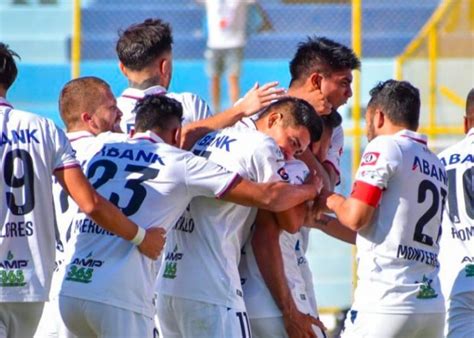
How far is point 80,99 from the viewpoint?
7297 millimetres

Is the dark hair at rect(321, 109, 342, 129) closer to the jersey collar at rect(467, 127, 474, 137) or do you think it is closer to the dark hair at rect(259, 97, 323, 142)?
the dark hair at rect(259, 97, 323, 142)

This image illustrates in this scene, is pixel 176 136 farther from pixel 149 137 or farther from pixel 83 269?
pixel 83 269

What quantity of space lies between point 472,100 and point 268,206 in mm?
2017

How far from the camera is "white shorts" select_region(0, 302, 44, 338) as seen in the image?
6.63 m

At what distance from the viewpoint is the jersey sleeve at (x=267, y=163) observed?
22.2ft

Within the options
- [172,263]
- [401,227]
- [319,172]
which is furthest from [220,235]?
[401,227]

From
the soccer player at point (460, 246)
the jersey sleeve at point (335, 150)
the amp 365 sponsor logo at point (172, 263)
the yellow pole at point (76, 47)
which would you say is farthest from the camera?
the yellow pole at point (76, 47)

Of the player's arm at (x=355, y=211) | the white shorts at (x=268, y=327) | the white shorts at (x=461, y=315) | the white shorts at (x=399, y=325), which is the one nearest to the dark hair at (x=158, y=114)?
the player's arm at (x=355, y=211)

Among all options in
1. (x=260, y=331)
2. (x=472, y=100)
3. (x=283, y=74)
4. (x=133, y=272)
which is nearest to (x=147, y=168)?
(x=133, y=272)

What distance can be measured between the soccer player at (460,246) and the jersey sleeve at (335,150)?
68 centimetres

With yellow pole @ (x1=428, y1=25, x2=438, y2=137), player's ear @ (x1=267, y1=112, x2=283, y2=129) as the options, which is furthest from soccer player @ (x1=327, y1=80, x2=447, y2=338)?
yellow pole @ (x1=428, y1=25, x2=438, y2=137)

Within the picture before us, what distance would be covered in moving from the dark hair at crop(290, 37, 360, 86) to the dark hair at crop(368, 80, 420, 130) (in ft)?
1.23

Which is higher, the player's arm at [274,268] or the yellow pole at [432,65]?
the yellow pole at [432,65]

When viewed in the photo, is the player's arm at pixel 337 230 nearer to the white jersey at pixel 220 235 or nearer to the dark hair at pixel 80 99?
the white jersey at pixel 220 235
